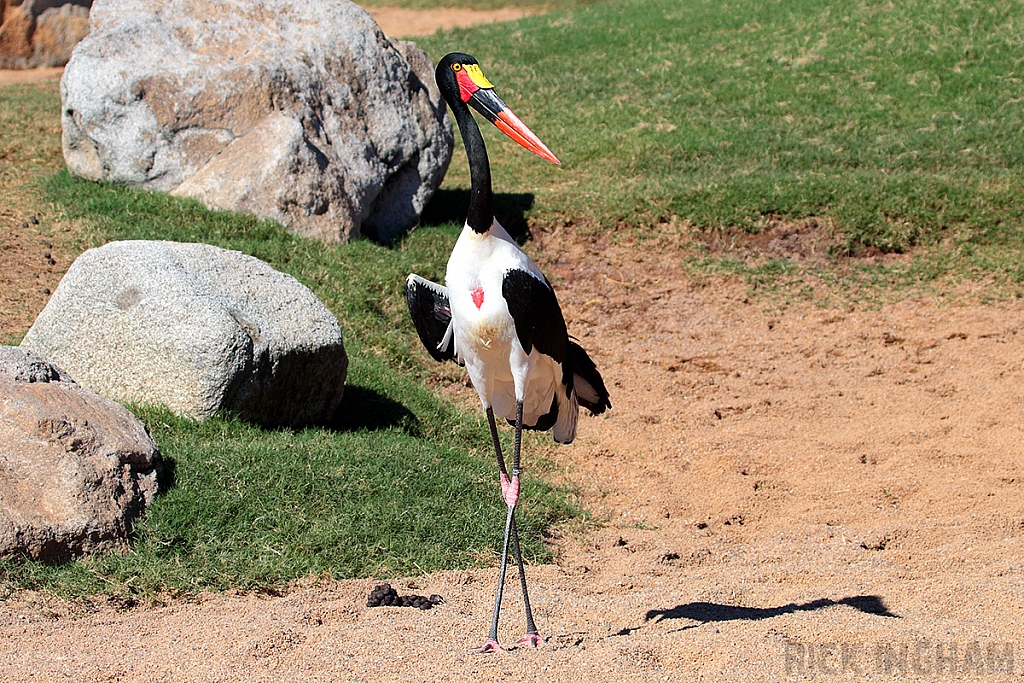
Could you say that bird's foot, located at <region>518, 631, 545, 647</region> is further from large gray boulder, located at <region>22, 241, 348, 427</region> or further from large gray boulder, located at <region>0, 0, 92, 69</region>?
large gray boulder, located at <region>0, 0, 92, 69</region>

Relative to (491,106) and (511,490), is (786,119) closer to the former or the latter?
(491,106)

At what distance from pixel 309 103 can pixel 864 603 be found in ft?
18.0

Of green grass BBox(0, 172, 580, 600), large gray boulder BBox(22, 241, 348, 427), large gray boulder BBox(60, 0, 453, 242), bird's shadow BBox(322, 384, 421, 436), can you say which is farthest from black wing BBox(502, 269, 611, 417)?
large gray boulder BBox(60, 0, 453, 242)

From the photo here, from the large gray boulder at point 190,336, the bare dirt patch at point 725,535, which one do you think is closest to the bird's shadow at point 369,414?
the large gray boulder at point 190,336

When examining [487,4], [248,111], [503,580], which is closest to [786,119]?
[248,111]

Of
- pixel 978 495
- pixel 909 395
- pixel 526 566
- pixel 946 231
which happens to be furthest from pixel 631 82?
pixel 526 566

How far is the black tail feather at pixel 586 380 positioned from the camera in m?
4.55

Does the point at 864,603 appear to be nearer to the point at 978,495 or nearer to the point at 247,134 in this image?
the point at 978,495

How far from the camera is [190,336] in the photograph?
16.3ft

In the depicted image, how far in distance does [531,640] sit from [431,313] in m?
1.46

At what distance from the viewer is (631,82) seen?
12164mm

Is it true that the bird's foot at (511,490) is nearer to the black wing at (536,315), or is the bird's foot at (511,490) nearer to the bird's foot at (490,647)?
the black wing at (536,315)

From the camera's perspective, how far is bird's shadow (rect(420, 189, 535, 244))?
8852mm

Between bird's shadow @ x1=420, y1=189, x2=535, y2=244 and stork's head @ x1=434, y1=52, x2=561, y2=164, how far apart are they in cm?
438
